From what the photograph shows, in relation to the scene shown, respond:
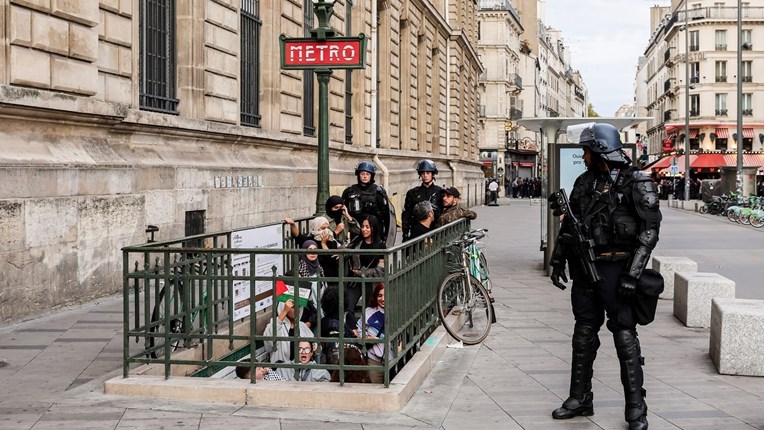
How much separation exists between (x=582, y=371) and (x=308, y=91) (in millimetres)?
16190

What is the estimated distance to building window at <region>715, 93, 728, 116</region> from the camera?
7252 centimetres

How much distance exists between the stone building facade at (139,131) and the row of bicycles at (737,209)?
13166 mm

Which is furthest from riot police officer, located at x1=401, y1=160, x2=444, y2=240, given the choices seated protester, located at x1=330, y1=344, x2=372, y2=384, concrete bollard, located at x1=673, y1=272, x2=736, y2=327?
seated protester, located at x1=330, y1=344, x2=372, y2=384

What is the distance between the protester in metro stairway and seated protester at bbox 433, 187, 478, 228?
4.71m

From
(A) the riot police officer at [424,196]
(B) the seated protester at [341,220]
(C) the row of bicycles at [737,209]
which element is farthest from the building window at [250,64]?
(C) the row of bicycles at [737,209]

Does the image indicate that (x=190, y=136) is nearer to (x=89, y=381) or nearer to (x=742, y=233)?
(x=89, y=381)

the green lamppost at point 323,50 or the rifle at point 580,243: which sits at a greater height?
the green lamppost at point 323,50

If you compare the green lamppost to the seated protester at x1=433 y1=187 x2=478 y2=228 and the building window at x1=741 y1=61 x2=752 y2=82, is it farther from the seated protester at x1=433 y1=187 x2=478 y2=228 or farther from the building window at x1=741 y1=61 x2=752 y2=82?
the building window at x1=741 y1=61 x2=752 y2=82

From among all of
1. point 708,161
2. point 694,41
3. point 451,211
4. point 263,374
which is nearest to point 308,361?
point 263,374

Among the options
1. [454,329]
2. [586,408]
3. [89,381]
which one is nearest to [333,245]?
[454,329]

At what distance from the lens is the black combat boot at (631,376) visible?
235 inches

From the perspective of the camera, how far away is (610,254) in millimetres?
6145

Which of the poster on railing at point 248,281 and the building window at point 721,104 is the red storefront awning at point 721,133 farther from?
the poster on railing at point 248,281

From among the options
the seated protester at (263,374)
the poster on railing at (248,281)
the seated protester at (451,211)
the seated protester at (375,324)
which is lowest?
the seated protester at (263,374)
